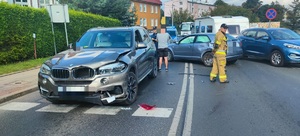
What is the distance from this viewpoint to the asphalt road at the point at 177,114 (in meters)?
4.54

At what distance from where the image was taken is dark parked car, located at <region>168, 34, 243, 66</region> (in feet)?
39.8

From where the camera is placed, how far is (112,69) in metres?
5.57

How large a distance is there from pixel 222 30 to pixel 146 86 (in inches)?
115

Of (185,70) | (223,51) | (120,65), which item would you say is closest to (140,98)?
(120,65)

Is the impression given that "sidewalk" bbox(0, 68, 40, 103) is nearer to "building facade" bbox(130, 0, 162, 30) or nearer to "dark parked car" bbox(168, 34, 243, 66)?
"dark parked car" bbox(168, 34, 243, 66)

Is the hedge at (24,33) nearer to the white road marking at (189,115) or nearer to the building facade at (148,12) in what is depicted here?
the white road marking at (189,115)

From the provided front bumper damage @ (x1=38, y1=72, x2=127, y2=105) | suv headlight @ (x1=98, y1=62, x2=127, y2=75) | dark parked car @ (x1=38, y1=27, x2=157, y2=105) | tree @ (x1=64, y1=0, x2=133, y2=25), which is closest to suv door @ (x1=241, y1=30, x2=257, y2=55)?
dark parked car @ (x1=38, y1=27, x2=157, y2=105)

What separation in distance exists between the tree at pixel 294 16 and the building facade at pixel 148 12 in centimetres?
3062

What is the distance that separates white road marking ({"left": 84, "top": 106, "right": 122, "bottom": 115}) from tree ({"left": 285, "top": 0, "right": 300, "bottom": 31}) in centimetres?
4683

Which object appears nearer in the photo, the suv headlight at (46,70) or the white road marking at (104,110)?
the white road marking at (104,110)

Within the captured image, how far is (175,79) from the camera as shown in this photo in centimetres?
909

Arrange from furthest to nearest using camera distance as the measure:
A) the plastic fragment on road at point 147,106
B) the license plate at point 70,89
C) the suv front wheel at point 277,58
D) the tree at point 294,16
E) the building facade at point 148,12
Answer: the building facade at point 148,12, the tree at point 294,16, the suv front wheel at point 277,58, the plastic fragment on road at point 147,106, the license plate at point 70,89

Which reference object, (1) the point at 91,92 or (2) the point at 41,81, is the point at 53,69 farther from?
(1) the point at 91,92

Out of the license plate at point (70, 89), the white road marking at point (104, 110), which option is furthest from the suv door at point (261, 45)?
the license plate at point (70, 89)
